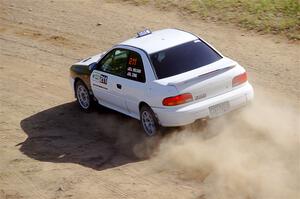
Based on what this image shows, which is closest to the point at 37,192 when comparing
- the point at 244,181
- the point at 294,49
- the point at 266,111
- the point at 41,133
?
the point at 41,133

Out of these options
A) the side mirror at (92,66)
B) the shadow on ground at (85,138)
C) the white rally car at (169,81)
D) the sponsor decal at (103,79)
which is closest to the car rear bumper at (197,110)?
the white rally car at (169,81)

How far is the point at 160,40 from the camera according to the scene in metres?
11.9

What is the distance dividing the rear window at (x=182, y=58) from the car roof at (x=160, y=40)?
4.2 inches

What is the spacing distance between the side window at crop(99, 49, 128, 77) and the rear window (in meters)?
0.74

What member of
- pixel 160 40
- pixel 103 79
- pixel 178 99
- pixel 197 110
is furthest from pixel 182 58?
pixel 103 79

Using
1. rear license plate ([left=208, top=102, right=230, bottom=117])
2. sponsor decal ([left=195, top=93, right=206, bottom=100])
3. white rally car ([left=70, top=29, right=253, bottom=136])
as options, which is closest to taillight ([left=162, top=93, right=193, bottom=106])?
white rally car ([left=70, top=29, right=253, bottom=136])

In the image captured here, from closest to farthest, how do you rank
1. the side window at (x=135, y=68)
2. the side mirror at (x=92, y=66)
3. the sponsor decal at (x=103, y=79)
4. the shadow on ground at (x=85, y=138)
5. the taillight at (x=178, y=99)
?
the taillight at (x=178, y=99) < the shadow on ground at (x=85, y=138) < the side window at (x=135, y=68) < the sponsor decal at (x=103, y=79) < the side mirror at (x=92, y=66)

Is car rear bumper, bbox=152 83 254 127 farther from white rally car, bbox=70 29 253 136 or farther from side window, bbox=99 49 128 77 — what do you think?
side window, bbox=99 49 128 77

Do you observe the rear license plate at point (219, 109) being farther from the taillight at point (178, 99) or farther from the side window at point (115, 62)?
the side window at point (115, 62)

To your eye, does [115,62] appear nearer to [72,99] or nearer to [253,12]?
[72,99]

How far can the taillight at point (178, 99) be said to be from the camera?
1084 centimetres

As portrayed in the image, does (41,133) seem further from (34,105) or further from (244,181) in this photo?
(244,181)

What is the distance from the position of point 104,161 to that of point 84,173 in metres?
0.49

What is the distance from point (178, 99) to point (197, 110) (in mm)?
369
